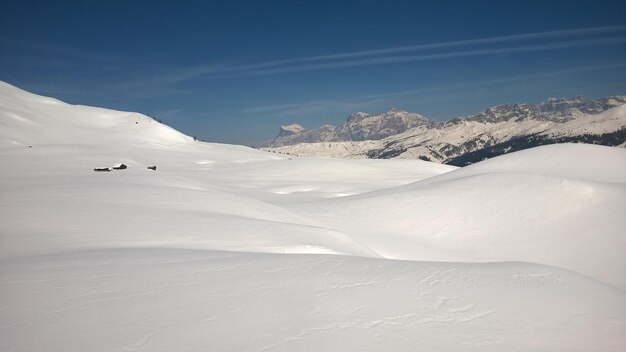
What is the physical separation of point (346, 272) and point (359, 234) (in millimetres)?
10751

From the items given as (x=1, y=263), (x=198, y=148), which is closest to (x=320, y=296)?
(x=1, y=263)

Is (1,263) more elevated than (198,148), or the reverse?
(198,148)

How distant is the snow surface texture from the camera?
577cm

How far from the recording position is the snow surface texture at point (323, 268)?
5773 millimetres

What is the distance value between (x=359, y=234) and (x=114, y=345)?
15.2 meters

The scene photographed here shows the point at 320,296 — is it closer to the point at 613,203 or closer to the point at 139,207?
the point at 139,207

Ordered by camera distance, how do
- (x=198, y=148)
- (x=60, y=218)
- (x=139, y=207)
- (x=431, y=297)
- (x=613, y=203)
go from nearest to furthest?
1. (x=431, y=297)
2. (x=60, y=218)
3. (x=139, y=207)
4. (x=613, y=203)
5. (x=198, y=148)

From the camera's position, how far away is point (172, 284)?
7699 millimetres

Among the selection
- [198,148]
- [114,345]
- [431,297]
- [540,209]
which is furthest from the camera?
[198,148]

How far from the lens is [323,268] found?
909 centimetres

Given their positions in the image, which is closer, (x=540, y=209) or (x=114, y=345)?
(x=114, y=345)

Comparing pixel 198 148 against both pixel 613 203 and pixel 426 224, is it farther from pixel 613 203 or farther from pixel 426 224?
pixel 613 203

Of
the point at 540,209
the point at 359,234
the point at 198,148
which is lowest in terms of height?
the point at 359,234

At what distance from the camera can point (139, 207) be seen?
52.3ft
